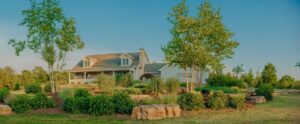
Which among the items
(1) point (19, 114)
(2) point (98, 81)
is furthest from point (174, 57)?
(1) point (19, 114)

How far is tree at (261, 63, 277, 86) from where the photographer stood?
A: 28.7m

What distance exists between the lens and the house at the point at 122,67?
117 feet

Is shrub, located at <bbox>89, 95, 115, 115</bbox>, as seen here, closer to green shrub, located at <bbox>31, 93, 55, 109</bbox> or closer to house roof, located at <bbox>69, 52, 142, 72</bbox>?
green shrub, located at <bbox>31, 93, 55, 109</bbox>

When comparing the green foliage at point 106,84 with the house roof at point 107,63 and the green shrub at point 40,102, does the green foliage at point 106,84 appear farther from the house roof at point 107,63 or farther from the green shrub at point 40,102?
the house roof at point 107,63

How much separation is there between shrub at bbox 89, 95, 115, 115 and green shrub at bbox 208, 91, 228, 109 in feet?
13.6

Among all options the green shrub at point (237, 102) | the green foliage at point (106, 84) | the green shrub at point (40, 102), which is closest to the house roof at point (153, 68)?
the green foliage at point (106, 84)

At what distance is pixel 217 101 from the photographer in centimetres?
1055

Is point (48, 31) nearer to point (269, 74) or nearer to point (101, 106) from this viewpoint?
point (101, 106)

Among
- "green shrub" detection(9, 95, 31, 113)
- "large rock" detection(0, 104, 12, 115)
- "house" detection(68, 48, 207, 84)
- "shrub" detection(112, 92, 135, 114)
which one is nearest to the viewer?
"shrub" detection(112, 92, 135, 114)

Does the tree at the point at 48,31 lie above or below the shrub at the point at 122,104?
above

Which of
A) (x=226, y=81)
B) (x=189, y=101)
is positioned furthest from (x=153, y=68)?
(x=189, y=101)

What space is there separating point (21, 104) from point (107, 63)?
28373 millimetres

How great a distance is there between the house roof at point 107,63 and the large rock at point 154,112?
26.8 m

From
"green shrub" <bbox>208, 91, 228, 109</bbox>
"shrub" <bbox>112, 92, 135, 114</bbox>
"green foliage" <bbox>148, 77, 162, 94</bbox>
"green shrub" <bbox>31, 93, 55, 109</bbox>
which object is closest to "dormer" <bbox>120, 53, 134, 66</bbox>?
"green foliage" <bbox>148, 77, 162, 94</bbox>
